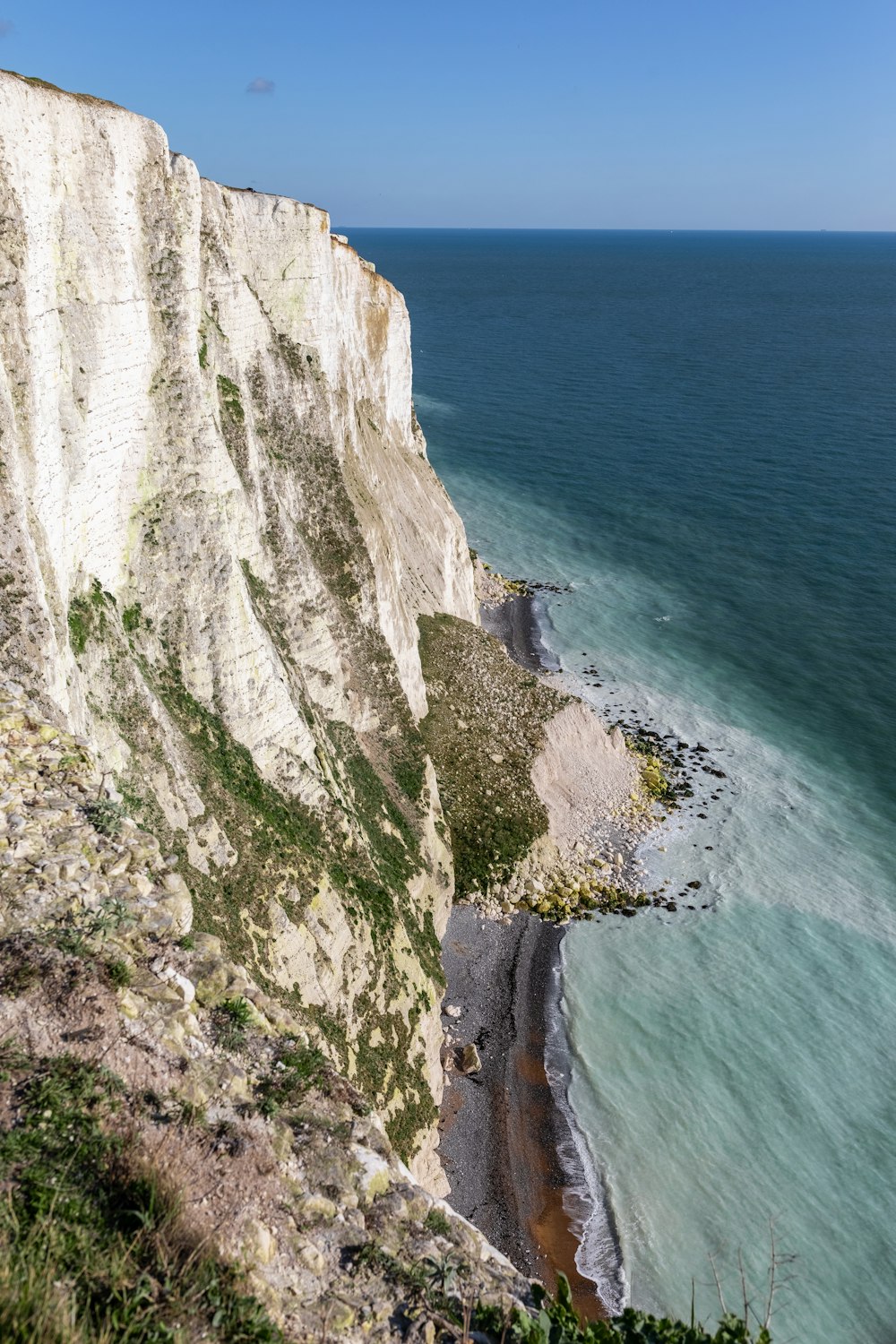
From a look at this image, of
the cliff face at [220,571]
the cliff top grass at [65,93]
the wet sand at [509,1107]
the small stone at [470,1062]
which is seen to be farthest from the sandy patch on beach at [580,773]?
the cliff top grass at [65,93]

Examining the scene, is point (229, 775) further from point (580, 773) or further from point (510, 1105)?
point (580, 773)

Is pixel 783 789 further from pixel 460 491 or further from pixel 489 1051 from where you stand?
pixel 460 491

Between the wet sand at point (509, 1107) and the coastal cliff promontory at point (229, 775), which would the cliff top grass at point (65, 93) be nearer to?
the coastal cliff promontory at point (229, 775)

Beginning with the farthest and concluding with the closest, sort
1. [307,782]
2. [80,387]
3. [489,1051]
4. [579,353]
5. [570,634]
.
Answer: [579,353], [570,634], [489,1051], [307,782], [80,387]

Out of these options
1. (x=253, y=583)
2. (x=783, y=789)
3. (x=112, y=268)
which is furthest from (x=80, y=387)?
(x=783, y=789)

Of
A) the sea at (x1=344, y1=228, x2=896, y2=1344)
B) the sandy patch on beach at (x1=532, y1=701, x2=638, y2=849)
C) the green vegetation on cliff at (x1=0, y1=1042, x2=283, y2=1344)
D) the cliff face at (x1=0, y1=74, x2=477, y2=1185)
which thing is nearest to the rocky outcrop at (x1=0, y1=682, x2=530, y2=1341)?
the green vegetation on cliff at (x1=0, y1=1042, x2=283, y2=1344)
